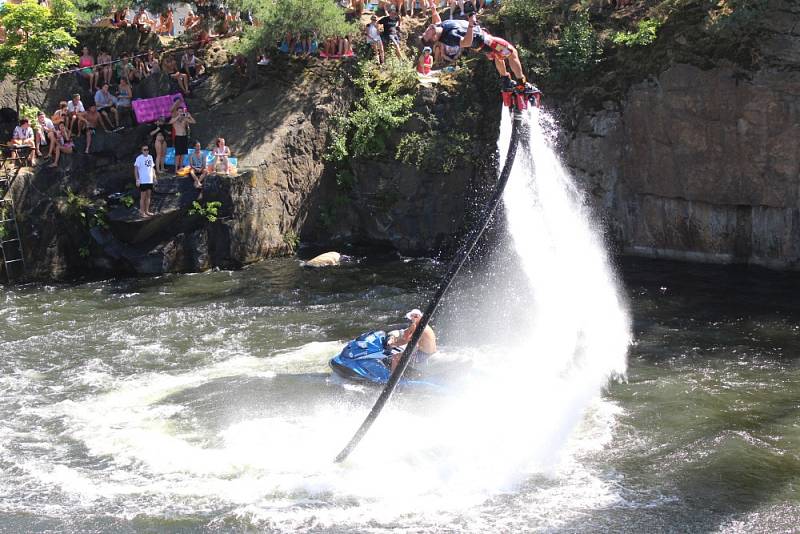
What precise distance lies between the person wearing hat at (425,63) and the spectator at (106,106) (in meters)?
7.66

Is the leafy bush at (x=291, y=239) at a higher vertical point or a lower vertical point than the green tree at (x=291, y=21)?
lower

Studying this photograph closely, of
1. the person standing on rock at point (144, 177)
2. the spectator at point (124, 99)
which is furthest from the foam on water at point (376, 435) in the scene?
the spectator at point (124, 99)

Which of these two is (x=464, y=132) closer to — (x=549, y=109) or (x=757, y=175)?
(x=549, y=109)

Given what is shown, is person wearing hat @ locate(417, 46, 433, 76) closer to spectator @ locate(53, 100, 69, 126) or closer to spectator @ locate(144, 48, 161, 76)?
spectator @ locate(144, 48, 161, 76)

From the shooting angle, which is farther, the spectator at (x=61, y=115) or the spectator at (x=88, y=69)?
the spectator at (x=88, y=69)

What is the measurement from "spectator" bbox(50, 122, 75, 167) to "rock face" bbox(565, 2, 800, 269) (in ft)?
38.1

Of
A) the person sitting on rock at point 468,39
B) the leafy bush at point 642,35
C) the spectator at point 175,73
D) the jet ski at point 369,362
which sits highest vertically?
the leafy bush at point 642,35

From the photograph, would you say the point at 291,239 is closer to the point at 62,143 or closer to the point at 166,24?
the point at 62,143

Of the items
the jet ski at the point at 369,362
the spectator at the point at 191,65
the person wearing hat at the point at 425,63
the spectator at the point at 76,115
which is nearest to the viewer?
the jet ski at the point at 369,362

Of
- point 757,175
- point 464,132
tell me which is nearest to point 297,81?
point 464,132

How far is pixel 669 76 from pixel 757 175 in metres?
2.89

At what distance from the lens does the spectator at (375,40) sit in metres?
24.2

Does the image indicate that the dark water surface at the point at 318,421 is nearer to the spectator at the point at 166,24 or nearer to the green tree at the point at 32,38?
the green tree at the point at 32,38

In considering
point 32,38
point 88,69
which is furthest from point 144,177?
point 88,69
